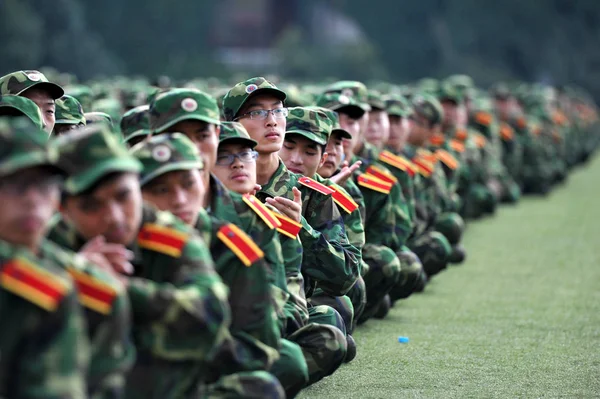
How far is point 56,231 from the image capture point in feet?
17.1

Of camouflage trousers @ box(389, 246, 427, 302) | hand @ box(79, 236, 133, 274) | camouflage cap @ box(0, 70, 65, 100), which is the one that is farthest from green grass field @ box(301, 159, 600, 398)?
hand @ box(79, 236, 133, 274)

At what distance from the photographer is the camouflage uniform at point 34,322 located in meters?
4.41

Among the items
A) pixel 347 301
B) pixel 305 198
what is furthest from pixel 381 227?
pixel 305 198


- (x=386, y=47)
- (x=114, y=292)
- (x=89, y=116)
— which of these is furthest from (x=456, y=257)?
(x=386, y=47)

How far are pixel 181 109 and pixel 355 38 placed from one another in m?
55.8

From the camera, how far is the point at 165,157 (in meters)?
5.57

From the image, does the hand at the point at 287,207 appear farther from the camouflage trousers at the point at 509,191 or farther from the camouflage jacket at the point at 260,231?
the camouflage trousers at the point at 509,191

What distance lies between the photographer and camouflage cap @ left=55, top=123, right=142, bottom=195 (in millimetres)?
4820

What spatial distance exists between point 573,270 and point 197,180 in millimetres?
8235

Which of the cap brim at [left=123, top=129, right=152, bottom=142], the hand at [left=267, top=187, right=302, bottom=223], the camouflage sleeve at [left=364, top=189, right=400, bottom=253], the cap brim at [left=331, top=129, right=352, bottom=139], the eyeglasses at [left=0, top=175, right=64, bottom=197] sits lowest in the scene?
the camouflage sleeve at [left=364, top=189, right=400, bottom=253]

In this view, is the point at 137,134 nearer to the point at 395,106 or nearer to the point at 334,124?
the point at 334,124

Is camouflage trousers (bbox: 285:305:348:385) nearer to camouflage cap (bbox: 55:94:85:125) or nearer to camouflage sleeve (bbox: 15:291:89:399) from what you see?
camouflage cap (bbox: 55:94:85:125)

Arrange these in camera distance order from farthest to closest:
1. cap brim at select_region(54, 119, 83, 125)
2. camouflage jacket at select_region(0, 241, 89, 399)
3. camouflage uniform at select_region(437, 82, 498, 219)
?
camouflage uniform at select_region(437, 82, 498, 219)
cap brim at select_region(54, 119, 83, 125)
camouflage jacket at select_region(0, 241, 89, 399)

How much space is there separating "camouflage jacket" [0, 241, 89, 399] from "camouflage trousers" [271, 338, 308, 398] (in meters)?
2.20
